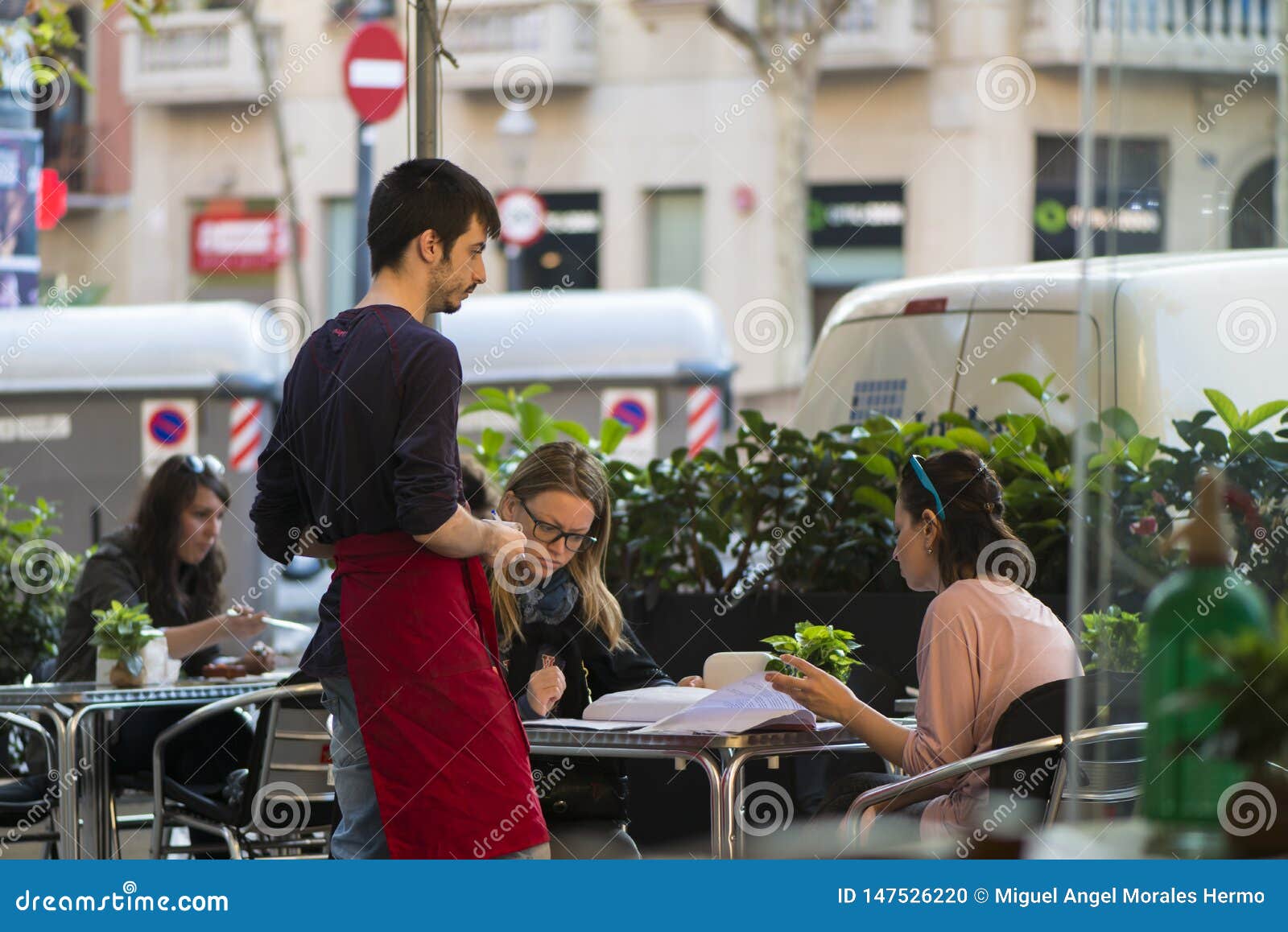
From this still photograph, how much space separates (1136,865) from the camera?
1534 millimetres

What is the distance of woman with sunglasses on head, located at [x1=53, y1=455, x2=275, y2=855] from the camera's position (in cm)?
515

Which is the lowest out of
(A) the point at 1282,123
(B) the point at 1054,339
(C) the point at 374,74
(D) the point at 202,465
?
(D) the point at 202,465

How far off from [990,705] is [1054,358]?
105 inches

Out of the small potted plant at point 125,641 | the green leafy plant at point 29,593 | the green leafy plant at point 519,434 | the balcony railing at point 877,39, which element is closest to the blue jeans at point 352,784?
the small potted plant at point 125,641

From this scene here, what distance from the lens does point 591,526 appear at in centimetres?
400

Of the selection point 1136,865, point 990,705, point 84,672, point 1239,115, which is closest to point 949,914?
point 1136,865

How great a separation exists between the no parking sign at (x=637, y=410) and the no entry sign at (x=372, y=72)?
2.22 meters

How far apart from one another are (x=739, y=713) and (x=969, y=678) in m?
0.45

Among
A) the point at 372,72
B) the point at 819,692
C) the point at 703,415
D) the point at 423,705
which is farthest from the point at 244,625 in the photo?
the point at 372,72

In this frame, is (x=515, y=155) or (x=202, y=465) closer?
(x=202, y=465)

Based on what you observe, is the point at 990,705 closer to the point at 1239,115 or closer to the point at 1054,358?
the point at 1239,115

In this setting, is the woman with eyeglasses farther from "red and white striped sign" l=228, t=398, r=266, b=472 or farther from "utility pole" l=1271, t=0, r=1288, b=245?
"red and white striped sign" l=228, t=398, r=266, b=472

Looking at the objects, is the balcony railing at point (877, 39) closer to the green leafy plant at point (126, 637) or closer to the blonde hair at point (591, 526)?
the green leafy plant at point (126, 637)

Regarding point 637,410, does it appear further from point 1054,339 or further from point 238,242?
point 238,242
